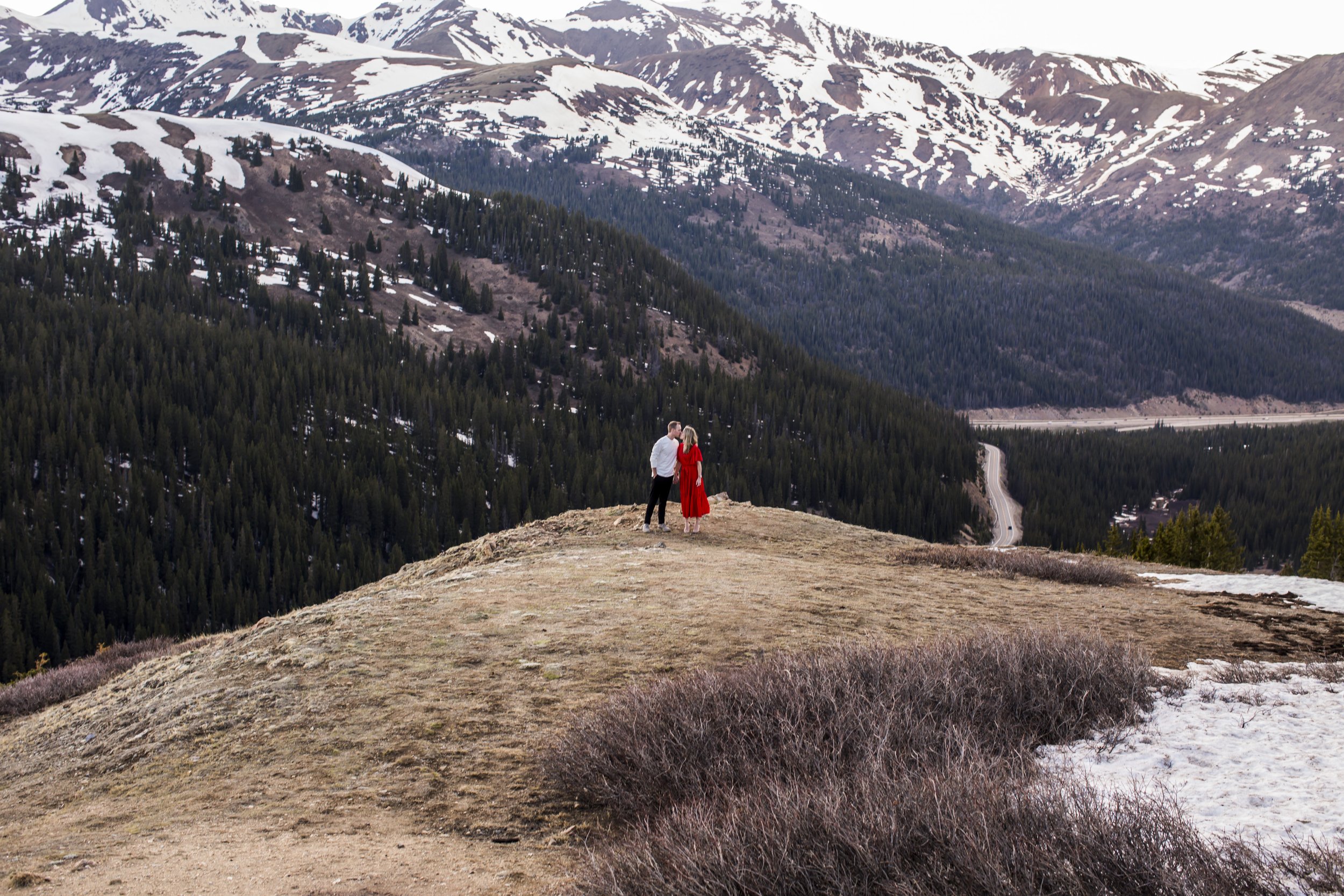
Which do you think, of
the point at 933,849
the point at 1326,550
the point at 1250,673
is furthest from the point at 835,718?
the point at 1326,550

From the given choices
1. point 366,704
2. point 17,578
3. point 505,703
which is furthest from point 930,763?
point 17,578

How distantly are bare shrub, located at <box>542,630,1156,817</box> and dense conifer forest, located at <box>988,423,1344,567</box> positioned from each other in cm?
8800

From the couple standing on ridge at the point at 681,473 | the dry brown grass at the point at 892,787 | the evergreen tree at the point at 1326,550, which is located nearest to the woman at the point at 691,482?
the couple standing on ridge at the point at 681,473

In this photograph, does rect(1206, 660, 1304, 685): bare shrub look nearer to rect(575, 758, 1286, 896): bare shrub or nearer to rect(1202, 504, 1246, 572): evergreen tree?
rect(575, 758, 1286, 896): bare shrub

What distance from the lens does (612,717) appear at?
313 inches

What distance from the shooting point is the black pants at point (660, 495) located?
20.9 meters

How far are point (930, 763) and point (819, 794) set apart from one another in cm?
157

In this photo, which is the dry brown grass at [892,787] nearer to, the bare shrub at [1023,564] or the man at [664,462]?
the bare shrub at [1023,564]

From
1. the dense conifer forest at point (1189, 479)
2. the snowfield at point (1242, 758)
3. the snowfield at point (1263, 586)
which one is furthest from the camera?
the dense conifer forest at point (1189, 479)

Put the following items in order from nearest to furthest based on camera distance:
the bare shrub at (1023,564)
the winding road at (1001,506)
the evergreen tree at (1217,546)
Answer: the bare shrub at (1023,564), the evergreen tree at (1217,546), the winding road at (1001,506)

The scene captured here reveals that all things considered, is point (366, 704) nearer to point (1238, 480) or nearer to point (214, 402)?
point (214, 402)

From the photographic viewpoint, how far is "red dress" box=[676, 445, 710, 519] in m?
20.4

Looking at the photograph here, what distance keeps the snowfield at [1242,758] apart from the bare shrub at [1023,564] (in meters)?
9.75

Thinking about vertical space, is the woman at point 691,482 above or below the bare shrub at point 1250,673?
above
